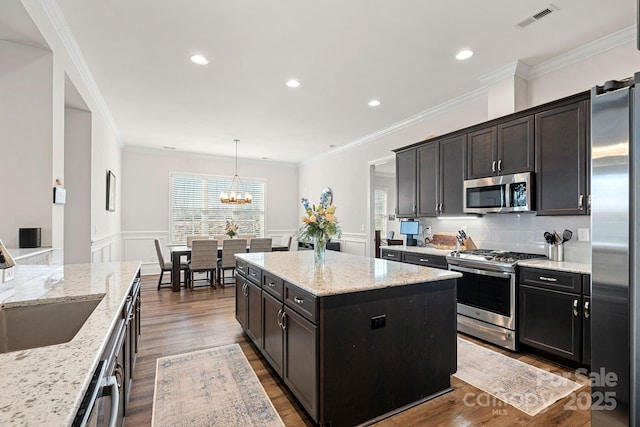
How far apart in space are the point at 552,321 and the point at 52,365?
3.44 metres

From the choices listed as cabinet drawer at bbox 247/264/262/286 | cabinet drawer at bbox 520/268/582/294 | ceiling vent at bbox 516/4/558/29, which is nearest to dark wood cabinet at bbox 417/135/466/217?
cabinet drawer at bbox 520/268/582/294

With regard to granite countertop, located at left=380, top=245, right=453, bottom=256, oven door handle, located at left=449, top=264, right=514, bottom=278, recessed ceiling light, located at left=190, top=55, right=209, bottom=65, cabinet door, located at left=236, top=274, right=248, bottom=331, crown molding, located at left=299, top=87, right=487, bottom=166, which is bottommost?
cabinet door, located at left=236, top=274, right=248, bottom=331

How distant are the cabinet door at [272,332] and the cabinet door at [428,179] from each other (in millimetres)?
2717

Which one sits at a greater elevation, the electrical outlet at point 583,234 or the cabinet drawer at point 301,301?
the electrical outlet at point 583,234

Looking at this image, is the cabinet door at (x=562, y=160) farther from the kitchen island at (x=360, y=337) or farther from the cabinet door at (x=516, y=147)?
the kitchen island at (x=360, y=337)

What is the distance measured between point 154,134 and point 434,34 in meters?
5.39

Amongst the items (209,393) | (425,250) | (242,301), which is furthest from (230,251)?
(209,393)

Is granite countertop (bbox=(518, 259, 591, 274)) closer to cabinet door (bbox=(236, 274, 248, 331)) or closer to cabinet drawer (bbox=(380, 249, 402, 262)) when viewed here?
cabinet drawer (bbox=(380, 249, 402, 262))

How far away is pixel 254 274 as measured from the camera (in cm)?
295

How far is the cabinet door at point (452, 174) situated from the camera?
3902 mm

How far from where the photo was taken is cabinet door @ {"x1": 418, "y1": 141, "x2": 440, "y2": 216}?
167 inches

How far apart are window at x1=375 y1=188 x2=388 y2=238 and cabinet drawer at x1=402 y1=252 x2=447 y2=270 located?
17.0ft

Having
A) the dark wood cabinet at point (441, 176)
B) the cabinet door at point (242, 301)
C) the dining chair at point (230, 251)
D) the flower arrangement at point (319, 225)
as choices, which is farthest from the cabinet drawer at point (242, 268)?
the dark wood cabinet at point (441, 176)

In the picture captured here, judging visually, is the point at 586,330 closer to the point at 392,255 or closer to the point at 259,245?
the point at 392,255
